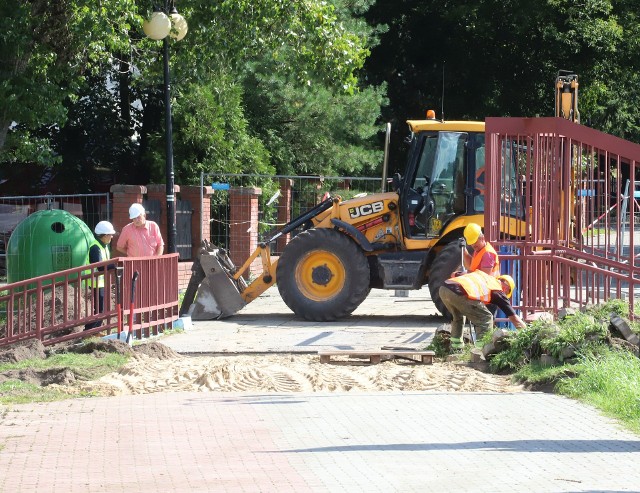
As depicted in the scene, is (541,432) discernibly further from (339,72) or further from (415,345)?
(339,72)

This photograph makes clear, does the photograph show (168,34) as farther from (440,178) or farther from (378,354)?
(378,354)

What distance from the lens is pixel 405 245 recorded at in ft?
60.7

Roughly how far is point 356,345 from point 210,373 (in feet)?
10.7

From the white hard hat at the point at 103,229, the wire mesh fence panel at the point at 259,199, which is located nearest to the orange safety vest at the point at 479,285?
the white hard hat at the point at 103,229

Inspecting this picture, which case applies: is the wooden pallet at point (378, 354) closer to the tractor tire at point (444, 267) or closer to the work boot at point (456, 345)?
the work boot at point (456, 345)

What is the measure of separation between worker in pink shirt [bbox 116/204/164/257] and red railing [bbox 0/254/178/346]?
28.1 inches

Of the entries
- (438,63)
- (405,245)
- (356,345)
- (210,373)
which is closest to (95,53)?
(405,245)

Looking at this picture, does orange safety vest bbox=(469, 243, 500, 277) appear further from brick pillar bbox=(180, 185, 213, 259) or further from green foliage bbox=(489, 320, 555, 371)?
brick pillar bbox=(180, 185, 213, 259)

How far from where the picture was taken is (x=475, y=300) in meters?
13.8

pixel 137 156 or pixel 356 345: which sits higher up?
pixel 137 156

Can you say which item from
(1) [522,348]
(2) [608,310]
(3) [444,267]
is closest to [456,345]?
(1) [522,348]

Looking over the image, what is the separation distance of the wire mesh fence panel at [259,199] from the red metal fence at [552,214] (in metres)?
10.7

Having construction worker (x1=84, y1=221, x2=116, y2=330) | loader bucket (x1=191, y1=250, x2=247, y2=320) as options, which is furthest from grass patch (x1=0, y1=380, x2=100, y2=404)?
loader bucket (x1=191, y1=250, x2=247, y2=320)

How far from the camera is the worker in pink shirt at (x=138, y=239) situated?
16.9 m
